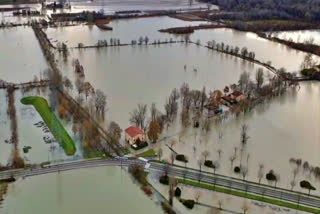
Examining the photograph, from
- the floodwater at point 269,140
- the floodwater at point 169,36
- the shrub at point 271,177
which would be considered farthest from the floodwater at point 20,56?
the shrub at point 271,177

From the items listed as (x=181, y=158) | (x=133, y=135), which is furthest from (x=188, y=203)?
(x=133, y=135)

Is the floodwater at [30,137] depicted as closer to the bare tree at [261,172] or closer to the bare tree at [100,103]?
the bare tree at [100,103]

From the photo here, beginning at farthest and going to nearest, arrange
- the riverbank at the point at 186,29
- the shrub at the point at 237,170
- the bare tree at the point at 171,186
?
the riverbank at the point at 186,29 < the shrub at the point at 237,170 < the bare tree at the point at 171,186

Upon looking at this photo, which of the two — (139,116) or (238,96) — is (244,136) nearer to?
(238,96)

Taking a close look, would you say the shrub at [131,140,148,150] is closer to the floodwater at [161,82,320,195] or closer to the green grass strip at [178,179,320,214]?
the floodwater at [161,82,320,195]

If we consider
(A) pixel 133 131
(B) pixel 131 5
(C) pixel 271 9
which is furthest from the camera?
(B) pixel 131 5

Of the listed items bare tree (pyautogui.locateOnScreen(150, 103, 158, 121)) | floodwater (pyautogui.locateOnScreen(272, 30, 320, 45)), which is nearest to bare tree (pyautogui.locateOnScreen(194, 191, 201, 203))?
bare tree (pyautogui.locateOnScreen(150, 103, 158, 121))
